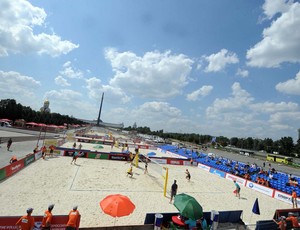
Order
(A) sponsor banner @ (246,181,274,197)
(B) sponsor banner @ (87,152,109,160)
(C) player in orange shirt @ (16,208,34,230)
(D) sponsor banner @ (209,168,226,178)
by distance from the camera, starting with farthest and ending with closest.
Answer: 1. (B) sponsor banner @ (87,152,109,160)
2. (D) sponsor banner @ (209,168,226,178)
3. (A) sponsor banner @ (246,181,274,197)
4. (C) player in orange shirt @ (16,208,34,230)

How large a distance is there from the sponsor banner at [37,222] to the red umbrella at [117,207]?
1575 millimetres

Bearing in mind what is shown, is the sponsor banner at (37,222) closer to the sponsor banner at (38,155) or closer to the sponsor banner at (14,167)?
the sponsor banner at (14,167)

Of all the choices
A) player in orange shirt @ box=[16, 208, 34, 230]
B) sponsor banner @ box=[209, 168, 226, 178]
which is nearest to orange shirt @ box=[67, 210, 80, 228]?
player in orange shirt @ box=[16, 208, 34, 230]

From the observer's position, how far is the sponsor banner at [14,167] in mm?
16859

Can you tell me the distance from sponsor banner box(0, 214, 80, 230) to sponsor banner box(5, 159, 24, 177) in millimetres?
10695

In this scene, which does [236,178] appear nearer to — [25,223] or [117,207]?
[117,207]

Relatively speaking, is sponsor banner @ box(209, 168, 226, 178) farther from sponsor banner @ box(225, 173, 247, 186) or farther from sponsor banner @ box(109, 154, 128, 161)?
sponsor banner @ box(109, 154, 128, 161)

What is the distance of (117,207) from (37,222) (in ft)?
9.87

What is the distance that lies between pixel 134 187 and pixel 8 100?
83.1 meters

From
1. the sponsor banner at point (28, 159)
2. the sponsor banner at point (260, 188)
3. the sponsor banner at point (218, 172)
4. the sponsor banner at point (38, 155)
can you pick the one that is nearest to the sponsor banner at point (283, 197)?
the sponsor banner at point (260, 188)

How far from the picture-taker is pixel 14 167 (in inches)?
714

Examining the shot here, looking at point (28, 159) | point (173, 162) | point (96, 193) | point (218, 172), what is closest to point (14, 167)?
point (28, 159)

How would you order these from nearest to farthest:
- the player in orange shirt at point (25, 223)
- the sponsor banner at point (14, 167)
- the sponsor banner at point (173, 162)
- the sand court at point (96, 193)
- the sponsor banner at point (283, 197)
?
the player in orange shirt at point (25, 223) → the sand court at point (96, 193) → the sponsor banner at point (14, 167) → the sponsor banner at point (283, 197) → the sponsor banner at point (173, 162)

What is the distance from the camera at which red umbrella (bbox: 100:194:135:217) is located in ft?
28.3
